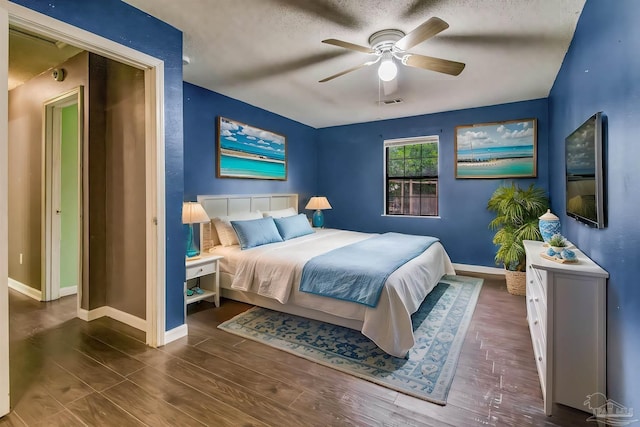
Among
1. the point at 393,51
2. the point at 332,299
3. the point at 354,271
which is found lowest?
the point at 332,299

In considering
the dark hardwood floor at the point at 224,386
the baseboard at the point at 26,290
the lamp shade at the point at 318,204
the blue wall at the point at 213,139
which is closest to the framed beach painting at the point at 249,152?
the blue wall at the point at 213,139

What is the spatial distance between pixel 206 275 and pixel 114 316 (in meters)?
0.91

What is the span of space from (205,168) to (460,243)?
3.95m

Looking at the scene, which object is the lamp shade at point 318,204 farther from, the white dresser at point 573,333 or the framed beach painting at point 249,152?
the white dresser at point 573,333

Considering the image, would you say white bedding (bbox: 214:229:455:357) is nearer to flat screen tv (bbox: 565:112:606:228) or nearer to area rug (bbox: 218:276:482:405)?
area rug (bbox: 218:276:482:405)

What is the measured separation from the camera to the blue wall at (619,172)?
139 cm

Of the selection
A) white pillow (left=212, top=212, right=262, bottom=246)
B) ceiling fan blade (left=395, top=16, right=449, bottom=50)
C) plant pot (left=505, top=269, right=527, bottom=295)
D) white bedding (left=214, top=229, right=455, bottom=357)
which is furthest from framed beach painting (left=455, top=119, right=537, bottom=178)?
white pillow (left=212, top=212, right=262, bottom=246)

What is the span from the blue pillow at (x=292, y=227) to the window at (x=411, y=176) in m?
1.78

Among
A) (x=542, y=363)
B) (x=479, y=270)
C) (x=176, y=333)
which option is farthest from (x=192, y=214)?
(x=479, y=270)

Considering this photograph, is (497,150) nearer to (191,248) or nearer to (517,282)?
(517,282)

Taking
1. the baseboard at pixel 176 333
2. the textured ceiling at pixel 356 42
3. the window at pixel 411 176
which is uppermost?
the textured ceiling at pixel 356 42

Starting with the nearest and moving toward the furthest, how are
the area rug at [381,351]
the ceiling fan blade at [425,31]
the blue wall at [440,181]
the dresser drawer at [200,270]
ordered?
the ceiling fan blade at [425,31], the area rug at [381,351], the dresser drawer at [200,270], the blue wall at [440,181]

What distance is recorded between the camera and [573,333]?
68.9 inches

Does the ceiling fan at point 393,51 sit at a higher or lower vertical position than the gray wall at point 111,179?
higher
